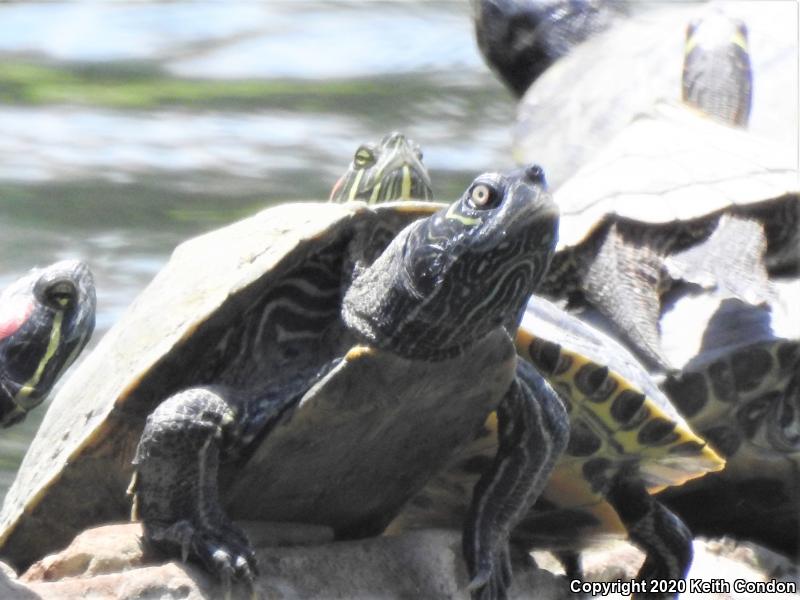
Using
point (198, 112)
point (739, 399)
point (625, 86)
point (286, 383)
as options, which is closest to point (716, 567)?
point (739, 399)

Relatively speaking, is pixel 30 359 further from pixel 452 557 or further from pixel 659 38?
pixel 659 38

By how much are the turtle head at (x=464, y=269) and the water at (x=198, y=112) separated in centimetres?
422

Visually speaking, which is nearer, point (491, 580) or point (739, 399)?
point (491, 580)

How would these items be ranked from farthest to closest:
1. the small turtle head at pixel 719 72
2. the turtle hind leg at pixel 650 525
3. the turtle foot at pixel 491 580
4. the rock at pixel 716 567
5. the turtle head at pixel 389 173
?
the small turtle head at pixel 719 72
the turtle head at pixel 389 173
the rock at pixel 716 567
the turtle hind leg at pixel 650 525
the turtle foot at pixel 491 580

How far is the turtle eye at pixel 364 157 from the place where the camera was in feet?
14.2

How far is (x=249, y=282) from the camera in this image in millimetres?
2900

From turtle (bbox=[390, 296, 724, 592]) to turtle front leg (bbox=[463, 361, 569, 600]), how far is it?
162 mm

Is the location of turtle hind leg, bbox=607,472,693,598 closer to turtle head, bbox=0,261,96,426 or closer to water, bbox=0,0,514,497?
turtle head, bbox=0,261,96,426

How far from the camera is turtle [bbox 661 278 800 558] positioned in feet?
13.5

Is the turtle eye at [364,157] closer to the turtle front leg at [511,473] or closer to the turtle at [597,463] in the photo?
the turtle at [597,463]

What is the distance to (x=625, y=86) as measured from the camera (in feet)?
25.2

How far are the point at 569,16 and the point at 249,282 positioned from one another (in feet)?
19.8

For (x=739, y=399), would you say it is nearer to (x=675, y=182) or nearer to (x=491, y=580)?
(x=675, y=182)

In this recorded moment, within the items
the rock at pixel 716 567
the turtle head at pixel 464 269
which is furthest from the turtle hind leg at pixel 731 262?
the turtle head at pixel 464 269
